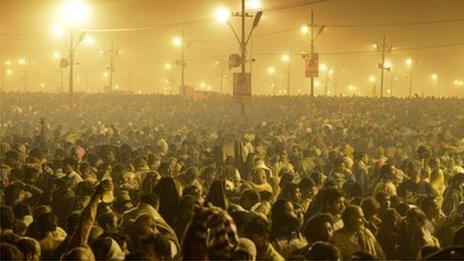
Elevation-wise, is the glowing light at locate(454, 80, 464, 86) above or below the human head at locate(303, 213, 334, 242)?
above

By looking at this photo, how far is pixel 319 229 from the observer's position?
870cm

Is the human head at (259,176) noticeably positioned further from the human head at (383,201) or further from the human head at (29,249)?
the human head at (29,249)

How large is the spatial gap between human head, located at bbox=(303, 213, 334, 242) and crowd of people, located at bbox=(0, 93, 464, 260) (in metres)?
0.02

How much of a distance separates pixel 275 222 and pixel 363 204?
1.80 meters

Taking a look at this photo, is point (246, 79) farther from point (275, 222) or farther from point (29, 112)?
point (29, 112)

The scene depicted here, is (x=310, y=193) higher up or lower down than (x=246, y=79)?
lower down

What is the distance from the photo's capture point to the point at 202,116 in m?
38.7

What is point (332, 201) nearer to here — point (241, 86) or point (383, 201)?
point (383, 201)

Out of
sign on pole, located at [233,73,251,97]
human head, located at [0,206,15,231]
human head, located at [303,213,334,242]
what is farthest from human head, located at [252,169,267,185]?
sign on pole, located at [233,73,251,97]

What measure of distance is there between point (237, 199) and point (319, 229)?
3.11m

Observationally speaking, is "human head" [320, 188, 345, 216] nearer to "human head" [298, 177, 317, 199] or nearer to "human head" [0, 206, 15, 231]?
"human head" [298, 177, 317, 199]

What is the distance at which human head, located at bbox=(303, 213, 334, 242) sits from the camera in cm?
870

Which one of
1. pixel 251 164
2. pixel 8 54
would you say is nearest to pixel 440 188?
pixel 251 164

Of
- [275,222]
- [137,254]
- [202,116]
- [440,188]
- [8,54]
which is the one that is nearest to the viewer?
[137,254]
